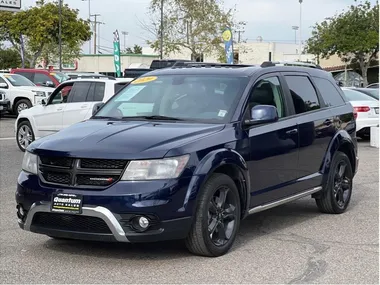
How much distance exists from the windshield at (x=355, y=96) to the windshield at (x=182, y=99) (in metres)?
11.7

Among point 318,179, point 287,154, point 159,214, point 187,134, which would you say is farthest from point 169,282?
point 318,179

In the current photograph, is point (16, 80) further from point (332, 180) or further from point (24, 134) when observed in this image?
point (332, 180)

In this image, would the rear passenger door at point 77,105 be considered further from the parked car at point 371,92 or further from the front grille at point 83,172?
the parked car at point 371,92

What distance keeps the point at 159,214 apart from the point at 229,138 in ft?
3.73

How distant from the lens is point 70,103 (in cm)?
1402

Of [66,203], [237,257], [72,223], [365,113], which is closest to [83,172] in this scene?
[66,203]

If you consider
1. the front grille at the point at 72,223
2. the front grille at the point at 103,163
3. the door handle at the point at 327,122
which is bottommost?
the front grille at the point at 72,223

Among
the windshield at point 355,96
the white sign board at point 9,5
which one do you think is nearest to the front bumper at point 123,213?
the white sign board at point 9,5

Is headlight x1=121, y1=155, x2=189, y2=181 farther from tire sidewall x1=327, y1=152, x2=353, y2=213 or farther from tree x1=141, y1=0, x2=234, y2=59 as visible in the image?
tree x1=141, y1=0, x2=234, y2=59

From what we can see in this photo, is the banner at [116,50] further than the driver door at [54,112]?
Yes

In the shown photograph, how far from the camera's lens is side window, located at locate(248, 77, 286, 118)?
6.95 m

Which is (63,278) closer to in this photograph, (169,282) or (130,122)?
(169,282)

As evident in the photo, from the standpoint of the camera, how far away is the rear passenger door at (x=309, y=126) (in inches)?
294

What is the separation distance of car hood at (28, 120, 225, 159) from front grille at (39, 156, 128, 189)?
0.05m
